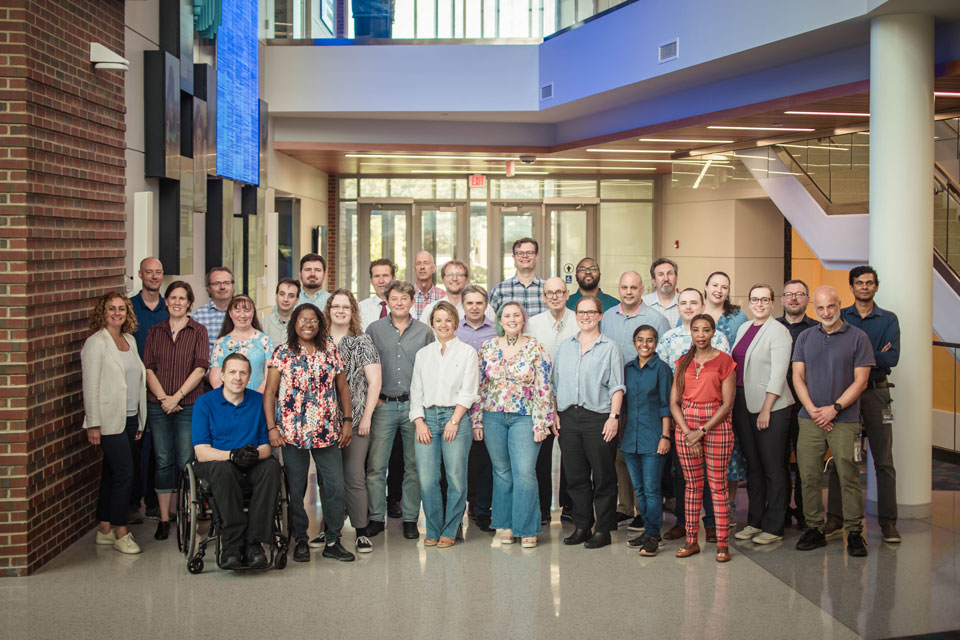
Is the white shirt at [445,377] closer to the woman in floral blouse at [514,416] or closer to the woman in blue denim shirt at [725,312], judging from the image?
the woman in floral blouse at [514,416]

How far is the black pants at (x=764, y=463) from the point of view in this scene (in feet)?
21.0

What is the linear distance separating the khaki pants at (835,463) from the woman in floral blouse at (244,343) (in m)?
3.73

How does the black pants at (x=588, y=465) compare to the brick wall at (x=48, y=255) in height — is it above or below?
below

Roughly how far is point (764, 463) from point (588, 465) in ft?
3.99

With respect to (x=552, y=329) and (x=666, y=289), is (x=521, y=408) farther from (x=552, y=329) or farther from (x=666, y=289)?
(x=666, y=289)

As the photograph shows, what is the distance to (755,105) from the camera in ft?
33.1

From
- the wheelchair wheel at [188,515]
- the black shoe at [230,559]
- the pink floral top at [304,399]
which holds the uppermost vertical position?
the pink floral top at [304,399]

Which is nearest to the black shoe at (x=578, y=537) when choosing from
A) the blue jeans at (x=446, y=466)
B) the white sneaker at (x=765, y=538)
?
the blue jeans at (x=446, y=466)

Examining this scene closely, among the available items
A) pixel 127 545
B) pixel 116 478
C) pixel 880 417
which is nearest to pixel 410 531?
pixel 127 545

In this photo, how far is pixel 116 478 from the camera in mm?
6184

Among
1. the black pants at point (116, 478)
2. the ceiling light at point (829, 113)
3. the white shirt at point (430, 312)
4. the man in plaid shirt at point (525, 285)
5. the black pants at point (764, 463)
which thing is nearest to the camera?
the black pants at point (116, 478)

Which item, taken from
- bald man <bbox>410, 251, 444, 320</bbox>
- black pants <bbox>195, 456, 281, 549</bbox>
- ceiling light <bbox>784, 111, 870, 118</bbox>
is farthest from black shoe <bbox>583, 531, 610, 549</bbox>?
ceiling light <bbox>784, 111, 870, 118</bbox>

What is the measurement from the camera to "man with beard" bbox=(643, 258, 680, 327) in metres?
7.22

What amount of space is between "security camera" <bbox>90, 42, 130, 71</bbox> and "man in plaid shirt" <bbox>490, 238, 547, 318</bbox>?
10.4ft
